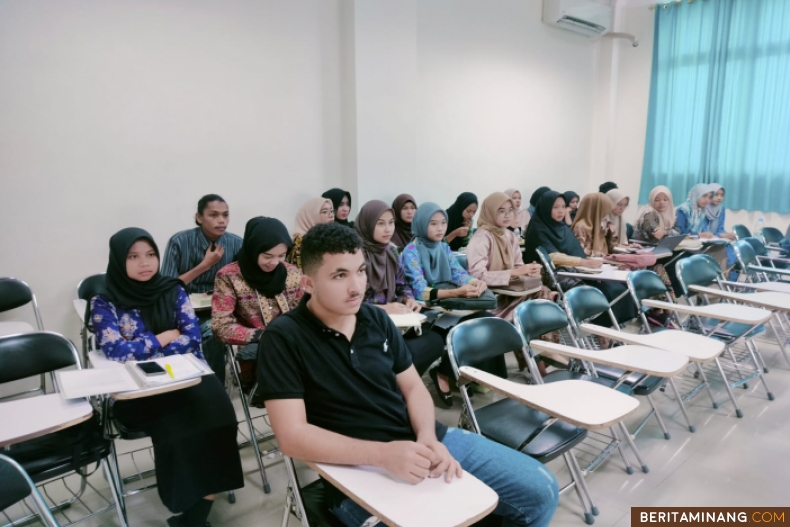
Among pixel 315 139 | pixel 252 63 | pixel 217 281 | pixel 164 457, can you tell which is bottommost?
pixel 164 457

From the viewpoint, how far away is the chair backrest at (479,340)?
204cm

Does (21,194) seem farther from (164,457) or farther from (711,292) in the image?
(711,292)

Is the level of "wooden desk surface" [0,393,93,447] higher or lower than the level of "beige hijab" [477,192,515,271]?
lower

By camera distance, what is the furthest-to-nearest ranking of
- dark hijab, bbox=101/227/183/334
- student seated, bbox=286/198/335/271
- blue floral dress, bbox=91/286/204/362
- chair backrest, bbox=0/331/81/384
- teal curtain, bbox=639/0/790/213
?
teal curtain, bbox=639/0/790/213 → student seated, bbox=286/198/335/271 → dark hijab, bbox=101/227/183/334 → blue floral dress, bbox=91/286/204/362 → chair backrest, bbox=0/331/81/384

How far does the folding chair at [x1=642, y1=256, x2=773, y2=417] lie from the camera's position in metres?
2.79

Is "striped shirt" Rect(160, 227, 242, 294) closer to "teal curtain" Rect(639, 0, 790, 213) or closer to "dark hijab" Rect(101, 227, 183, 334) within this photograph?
"dark hijab" Rect(101, 227, 183, 334)

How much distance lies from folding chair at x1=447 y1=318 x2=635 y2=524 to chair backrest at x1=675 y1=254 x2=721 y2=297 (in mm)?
1911

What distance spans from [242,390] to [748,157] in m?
6.87

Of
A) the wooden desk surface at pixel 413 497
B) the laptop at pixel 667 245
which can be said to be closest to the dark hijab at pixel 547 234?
the laptop at pixel 667 245

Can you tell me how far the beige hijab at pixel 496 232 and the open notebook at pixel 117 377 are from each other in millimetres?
2352

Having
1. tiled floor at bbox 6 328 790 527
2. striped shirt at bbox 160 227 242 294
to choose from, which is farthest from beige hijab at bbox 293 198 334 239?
tiled floor at bbox 6 328 790 527

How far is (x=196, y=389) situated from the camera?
6.72 feet

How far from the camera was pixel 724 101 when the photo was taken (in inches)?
254

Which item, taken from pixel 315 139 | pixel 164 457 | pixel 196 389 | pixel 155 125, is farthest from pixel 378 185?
pixel 164 457
